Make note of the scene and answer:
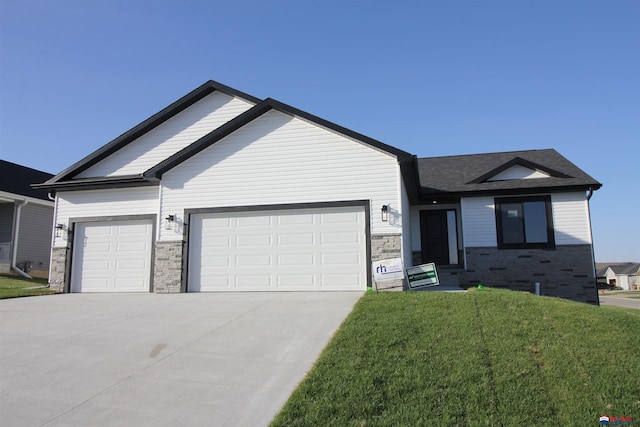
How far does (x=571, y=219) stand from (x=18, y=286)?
62.8ft

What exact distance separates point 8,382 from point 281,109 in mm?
8594

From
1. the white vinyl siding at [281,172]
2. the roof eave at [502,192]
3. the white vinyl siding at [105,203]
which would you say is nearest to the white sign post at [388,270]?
the white vinyl siding at [281,172]

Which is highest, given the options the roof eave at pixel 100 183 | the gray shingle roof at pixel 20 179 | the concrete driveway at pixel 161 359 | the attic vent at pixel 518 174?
the gray shingle roof at pixel 20 179

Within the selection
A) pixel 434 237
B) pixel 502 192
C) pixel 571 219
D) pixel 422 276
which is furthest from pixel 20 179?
pixel 571 219

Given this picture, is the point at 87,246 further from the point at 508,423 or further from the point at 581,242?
the point at 581,242

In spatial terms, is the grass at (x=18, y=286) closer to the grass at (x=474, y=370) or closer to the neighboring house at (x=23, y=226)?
the neighboring house at (x=23, y=226)

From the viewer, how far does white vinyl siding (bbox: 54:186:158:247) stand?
1286 centimetres

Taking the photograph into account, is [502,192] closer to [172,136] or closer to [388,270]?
[388,270]

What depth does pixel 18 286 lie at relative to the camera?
48.6 ft

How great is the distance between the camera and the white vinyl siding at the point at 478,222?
13.9 metres

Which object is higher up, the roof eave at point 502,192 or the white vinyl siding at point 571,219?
the roof eave at point 502,192

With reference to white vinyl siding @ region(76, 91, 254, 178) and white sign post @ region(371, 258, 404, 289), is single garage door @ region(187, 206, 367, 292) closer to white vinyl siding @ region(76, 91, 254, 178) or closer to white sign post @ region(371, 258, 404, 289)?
white sign post @ region(371, 258, 404, 289)

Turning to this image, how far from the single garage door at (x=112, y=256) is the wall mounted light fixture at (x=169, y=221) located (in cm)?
95

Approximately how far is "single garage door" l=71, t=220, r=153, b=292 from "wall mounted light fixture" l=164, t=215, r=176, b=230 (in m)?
0.95
